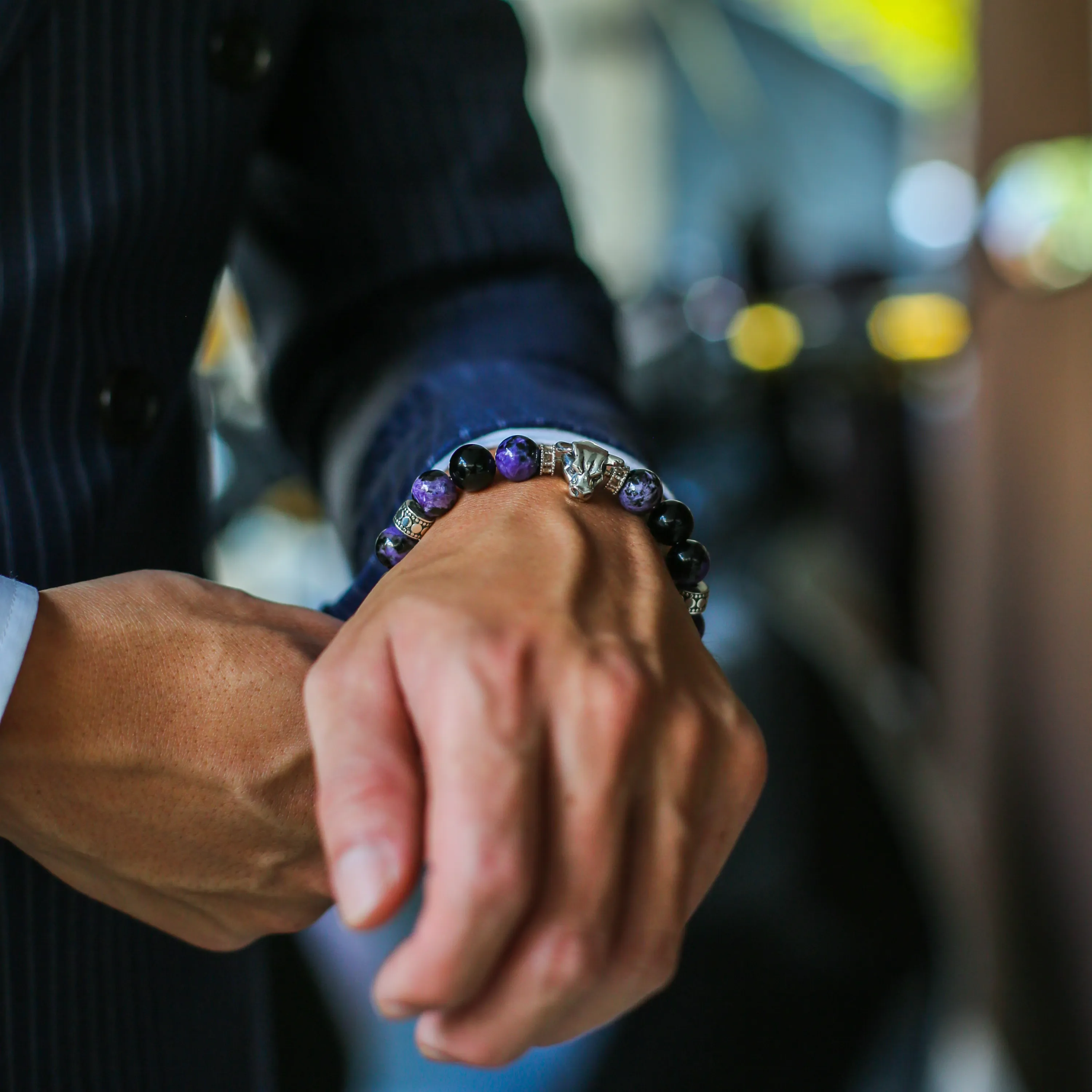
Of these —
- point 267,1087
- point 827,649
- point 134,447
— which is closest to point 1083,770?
point 827,649

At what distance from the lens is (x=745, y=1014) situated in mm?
1114

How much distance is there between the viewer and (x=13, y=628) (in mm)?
314

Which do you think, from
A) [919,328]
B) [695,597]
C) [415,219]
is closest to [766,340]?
[919,328]

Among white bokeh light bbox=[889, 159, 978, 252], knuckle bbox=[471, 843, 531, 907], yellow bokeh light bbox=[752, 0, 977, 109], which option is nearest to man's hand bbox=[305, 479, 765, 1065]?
knuckle bbox=[471, 843, 531, 907]

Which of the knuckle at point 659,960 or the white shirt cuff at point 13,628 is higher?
the white shirt cuff at point 13,628

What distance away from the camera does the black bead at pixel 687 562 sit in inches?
15.4

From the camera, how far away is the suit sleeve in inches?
20.7

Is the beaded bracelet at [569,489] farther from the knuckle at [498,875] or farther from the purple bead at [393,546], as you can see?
the knuckle at [498,875]

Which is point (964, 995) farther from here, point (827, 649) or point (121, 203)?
point (121, 203)

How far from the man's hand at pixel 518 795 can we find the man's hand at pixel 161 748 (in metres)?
0.06

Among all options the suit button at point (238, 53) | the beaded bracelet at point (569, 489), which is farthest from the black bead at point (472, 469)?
the suit button at point (238, 53)

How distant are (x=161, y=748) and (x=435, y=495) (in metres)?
0.12

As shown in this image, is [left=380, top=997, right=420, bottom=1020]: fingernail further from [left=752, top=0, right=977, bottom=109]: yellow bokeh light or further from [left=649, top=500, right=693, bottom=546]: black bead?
[left=752, top=0, right=977, bottom=109]: yellow bokeh light

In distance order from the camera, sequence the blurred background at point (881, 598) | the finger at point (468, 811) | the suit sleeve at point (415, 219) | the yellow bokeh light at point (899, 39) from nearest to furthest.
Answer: the finger at point (468, 811) < the suit sleeve at point (415, 219) < the blurred background at point (881, 598) < the yellow bokeh light at point (899, 39)
